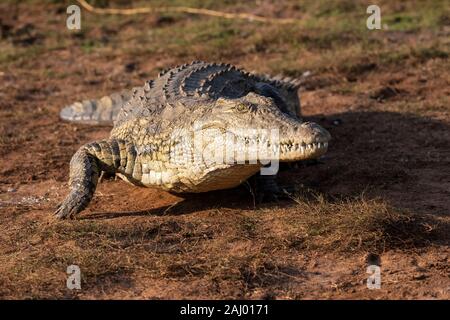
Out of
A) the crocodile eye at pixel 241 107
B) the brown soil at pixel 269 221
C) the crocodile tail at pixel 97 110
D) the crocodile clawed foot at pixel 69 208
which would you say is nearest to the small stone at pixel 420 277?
the brown soil at pixel 269 221

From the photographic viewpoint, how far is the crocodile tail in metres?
8.16

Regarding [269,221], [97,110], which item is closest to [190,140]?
[269,221]

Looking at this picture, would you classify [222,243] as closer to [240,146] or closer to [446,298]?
[240,146]

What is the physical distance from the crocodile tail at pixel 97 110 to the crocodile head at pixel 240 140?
2687 millimetres

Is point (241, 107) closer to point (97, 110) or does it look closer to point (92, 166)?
point (92, 166)

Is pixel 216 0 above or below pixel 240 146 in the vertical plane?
above

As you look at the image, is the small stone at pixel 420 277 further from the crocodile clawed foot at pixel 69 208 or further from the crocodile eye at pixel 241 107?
the crocodile clawed foot at pixel 69 208

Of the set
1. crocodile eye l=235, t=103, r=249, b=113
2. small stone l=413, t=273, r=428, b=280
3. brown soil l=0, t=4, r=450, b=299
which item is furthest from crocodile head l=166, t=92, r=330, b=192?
small stone l=413, t=273, r=428, b=280

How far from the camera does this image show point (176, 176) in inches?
221

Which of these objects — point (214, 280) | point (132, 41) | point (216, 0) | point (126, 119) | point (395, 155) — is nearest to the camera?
point (214, 280)

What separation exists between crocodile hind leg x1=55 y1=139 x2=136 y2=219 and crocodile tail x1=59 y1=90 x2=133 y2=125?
219 cm

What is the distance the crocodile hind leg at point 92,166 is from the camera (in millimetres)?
5668

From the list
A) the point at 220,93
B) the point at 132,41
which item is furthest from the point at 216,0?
the point at 220,93
